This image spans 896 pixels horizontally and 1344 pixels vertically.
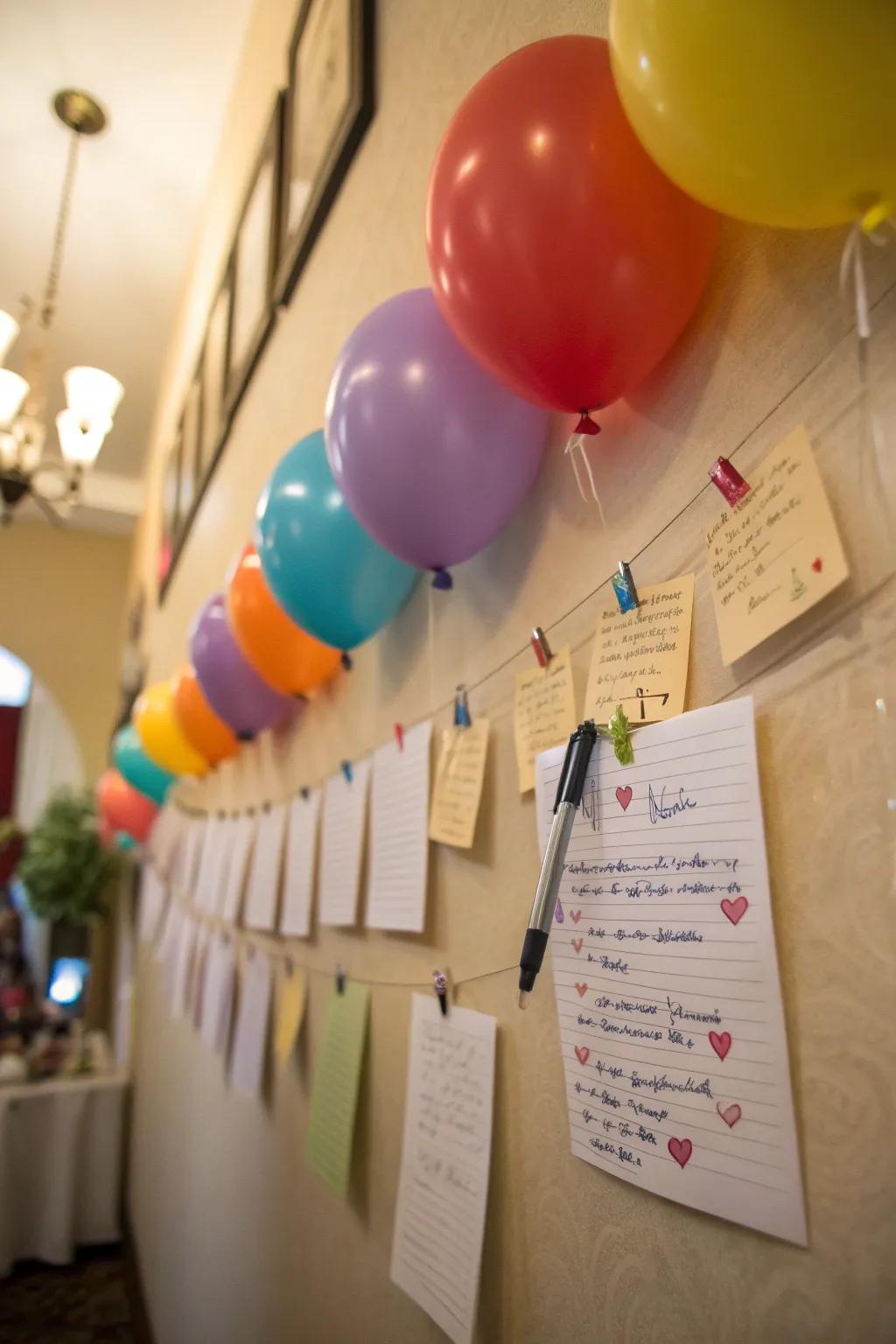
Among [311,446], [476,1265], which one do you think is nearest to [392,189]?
[311,446]

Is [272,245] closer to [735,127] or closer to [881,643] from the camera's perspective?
[735,127]

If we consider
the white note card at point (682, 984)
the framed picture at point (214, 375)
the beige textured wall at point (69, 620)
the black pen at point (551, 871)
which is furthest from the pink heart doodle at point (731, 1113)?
the beige textured wall at point (69, 620)

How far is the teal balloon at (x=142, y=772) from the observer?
2385mm

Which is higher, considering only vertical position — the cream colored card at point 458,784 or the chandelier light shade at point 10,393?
the chandelier light shade at point 10,393

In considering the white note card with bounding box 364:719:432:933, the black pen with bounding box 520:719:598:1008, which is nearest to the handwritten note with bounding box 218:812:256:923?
the white note card with bounding box 364:719:432:933

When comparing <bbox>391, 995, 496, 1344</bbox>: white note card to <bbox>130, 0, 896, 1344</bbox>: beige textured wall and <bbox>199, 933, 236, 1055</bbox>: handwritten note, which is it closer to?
<bbox>130, 0, 896, 1344</bbox>: beige textured wall

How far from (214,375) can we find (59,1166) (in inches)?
108

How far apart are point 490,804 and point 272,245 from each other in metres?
1.48

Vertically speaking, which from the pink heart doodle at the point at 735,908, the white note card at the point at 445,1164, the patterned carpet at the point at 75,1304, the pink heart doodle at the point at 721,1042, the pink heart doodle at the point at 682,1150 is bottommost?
the patterned carpet at the point at 75,1304

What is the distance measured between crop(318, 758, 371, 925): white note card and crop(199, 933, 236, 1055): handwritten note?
24.4 inches

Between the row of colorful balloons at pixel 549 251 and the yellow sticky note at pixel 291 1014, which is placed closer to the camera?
the row of colorful balloons at pixel 549 251

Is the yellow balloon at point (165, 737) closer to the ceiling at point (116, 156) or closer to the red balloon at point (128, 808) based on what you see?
the red balloon at point (128, 808)

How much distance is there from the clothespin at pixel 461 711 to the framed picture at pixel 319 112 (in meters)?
0.88

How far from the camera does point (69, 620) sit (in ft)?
15.6
